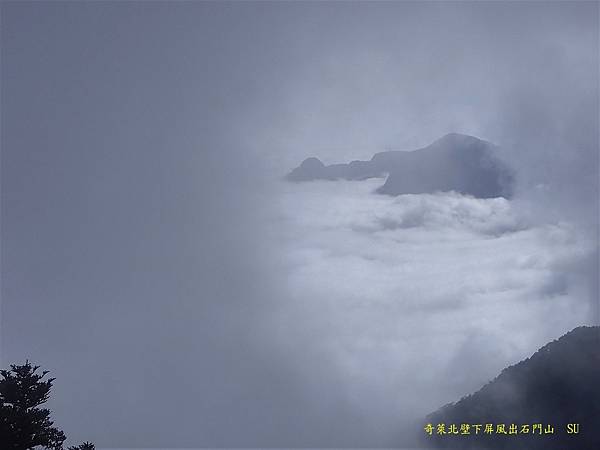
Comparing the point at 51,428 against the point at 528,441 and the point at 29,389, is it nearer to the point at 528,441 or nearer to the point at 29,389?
the point at 29,389

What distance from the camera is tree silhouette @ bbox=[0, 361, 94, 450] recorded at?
42656mm

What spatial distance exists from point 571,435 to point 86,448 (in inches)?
7504

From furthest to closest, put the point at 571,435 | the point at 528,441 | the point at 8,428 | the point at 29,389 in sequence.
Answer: the point at 528,441 → the point at 571,435 → the point at 29,389 → the point at 8,428

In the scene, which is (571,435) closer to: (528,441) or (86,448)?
(528,441)

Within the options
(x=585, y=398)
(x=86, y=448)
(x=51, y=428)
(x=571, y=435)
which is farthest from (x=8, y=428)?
(x=585, y=398)

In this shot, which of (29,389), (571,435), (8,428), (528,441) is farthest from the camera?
(528,441)

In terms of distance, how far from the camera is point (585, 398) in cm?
19888

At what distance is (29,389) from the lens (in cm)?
4519

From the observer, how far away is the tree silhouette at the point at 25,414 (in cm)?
4266

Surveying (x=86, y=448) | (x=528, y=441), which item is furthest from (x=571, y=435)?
(x=86, y=448)

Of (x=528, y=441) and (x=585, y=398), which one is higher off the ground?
(x=585, y=398)

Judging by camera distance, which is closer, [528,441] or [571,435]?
[571,435]

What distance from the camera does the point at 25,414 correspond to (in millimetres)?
43531

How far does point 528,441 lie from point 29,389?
20109 cm
